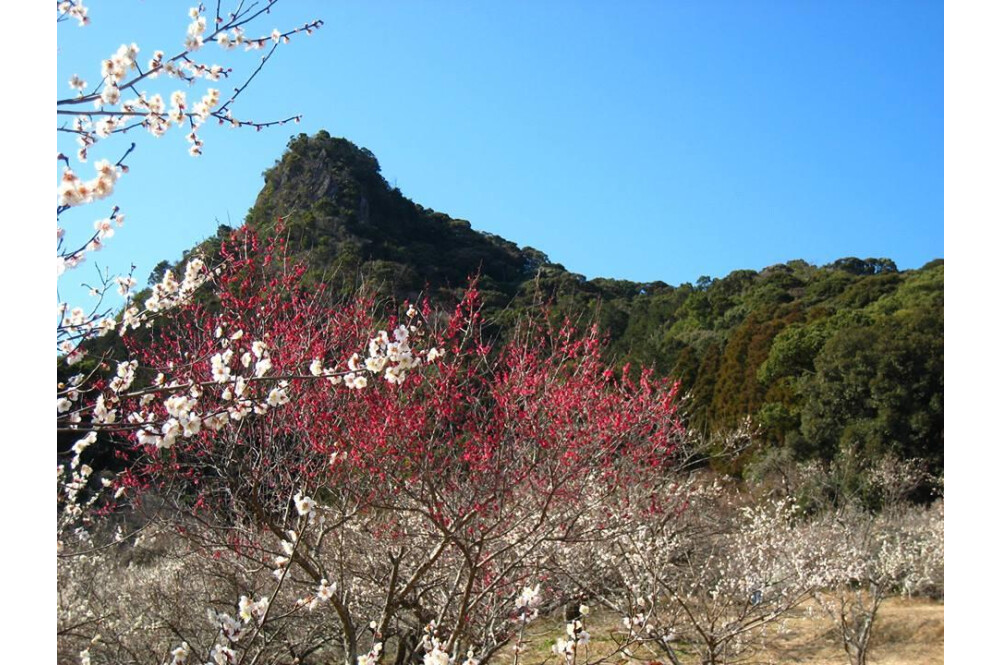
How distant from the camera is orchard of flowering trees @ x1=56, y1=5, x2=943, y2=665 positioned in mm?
1330

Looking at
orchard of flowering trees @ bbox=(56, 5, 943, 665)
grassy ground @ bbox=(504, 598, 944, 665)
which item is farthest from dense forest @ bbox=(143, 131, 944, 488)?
grassy ground @ bbox=(504, 598, 944, 665)

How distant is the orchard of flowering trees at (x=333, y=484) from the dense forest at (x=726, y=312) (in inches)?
33.1

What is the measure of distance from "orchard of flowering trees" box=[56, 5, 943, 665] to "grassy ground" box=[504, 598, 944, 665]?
0.59ft

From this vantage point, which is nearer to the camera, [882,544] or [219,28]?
[219,28]

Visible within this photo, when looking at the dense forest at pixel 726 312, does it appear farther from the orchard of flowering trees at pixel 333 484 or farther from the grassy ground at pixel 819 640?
the grassy ground at pixel 819 640

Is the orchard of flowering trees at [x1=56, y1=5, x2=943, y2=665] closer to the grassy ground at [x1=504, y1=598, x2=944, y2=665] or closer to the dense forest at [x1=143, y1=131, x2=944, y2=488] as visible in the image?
the grassy ground at [x1=504, y1=598, x2=944, y2=665]

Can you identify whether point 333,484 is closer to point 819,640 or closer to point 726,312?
point 819,640

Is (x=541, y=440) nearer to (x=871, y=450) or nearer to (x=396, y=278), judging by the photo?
(x=396, y=278)

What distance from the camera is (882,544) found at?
5047mm

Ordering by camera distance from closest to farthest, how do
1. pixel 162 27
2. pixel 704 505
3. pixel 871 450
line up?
pixel 162 27
pixel 704 505
pixel 871 450

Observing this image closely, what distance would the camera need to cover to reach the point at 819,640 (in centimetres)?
391

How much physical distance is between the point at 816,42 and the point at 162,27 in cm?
210
